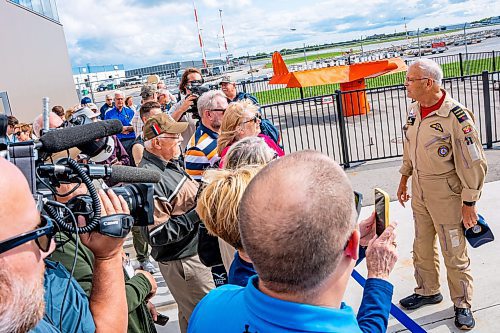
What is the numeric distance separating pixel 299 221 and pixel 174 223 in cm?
196

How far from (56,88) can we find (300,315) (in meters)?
20.0

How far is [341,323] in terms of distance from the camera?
1.35m

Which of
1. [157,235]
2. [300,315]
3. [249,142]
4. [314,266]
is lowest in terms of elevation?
[157,235]

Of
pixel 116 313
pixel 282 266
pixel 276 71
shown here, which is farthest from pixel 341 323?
pixel 276 71

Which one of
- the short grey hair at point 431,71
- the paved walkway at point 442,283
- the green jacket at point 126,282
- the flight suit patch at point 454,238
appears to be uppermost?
the short grey hair at point 431,71

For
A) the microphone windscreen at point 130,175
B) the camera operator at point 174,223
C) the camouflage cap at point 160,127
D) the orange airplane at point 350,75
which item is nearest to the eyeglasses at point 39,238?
the microphone windscreen at point 130,175

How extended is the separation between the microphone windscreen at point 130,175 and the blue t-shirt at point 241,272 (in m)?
0.56

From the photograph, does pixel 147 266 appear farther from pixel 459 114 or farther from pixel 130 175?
pixel 130 175

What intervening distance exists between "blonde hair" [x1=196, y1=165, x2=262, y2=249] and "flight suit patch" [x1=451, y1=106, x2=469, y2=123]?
1930mm

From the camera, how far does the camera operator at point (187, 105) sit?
220 inches

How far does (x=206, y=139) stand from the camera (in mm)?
4492

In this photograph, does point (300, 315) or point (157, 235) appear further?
point (157, 235)

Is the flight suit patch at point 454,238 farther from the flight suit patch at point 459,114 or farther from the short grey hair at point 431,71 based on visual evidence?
the short grey hair at point 431,71

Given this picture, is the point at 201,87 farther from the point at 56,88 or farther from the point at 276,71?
the point at 56,88
